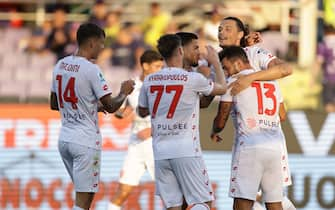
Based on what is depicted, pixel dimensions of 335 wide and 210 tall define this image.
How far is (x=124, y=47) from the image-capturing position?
20.2m

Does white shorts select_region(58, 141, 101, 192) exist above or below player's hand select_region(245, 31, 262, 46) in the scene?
below

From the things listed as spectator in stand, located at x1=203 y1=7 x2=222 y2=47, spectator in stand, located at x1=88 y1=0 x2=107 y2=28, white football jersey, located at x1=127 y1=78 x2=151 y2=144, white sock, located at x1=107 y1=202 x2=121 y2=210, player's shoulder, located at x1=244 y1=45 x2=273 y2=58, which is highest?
spectator in stand, located at x1=88 y1=0 x2=107 y2=28

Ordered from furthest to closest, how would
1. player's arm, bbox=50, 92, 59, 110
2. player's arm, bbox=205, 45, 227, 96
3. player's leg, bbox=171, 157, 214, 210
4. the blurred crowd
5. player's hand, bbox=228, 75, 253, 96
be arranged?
1. the blurred crowd
2. player's arm, bbox=50, 92, 59, 110
3. player's leg, bbox=171, 157, 214, 210
4. player's arm, bbox=205, 45, 227, 96
5. player's hand, bbox=228, 75, 253, 96

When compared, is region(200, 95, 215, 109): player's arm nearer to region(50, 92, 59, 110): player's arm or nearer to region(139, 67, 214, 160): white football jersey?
region(139, 67, 214, 160): white football jersey

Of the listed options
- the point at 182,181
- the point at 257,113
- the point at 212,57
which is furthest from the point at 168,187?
the point at 212,57

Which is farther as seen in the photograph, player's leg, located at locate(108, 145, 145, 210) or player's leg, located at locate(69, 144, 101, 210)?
player's leg, located at locate(108, 145, 145, 210)

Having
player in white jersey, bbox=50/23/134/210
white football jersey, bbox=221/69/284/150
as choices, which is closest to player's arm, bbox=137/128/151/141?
player in white jersey, bbox=50/23/134/210

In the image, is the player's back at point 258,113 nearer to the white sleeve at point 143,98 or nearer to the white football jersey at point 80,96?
the white sleeve at point 143,98

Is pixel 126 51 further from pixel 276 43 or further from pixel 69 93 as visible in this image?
pixel 69 93

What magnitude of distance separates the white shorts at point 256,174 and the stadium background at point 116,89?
17.0ft

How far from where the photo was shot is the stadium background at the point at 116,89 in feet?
53.0

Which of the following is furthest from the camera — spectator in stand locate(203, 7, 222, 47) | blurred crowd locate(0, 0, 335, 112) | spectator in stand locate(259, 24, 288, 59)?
spectator in stand locate(259, 24, 288, 59)

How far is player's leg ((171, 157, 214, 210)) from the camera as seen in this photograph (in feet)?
36.4

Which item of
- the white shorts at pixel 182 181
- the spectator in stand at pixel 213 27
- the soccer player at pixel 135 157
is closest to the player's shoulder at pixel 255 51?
the white shorts at pixel 182 181
